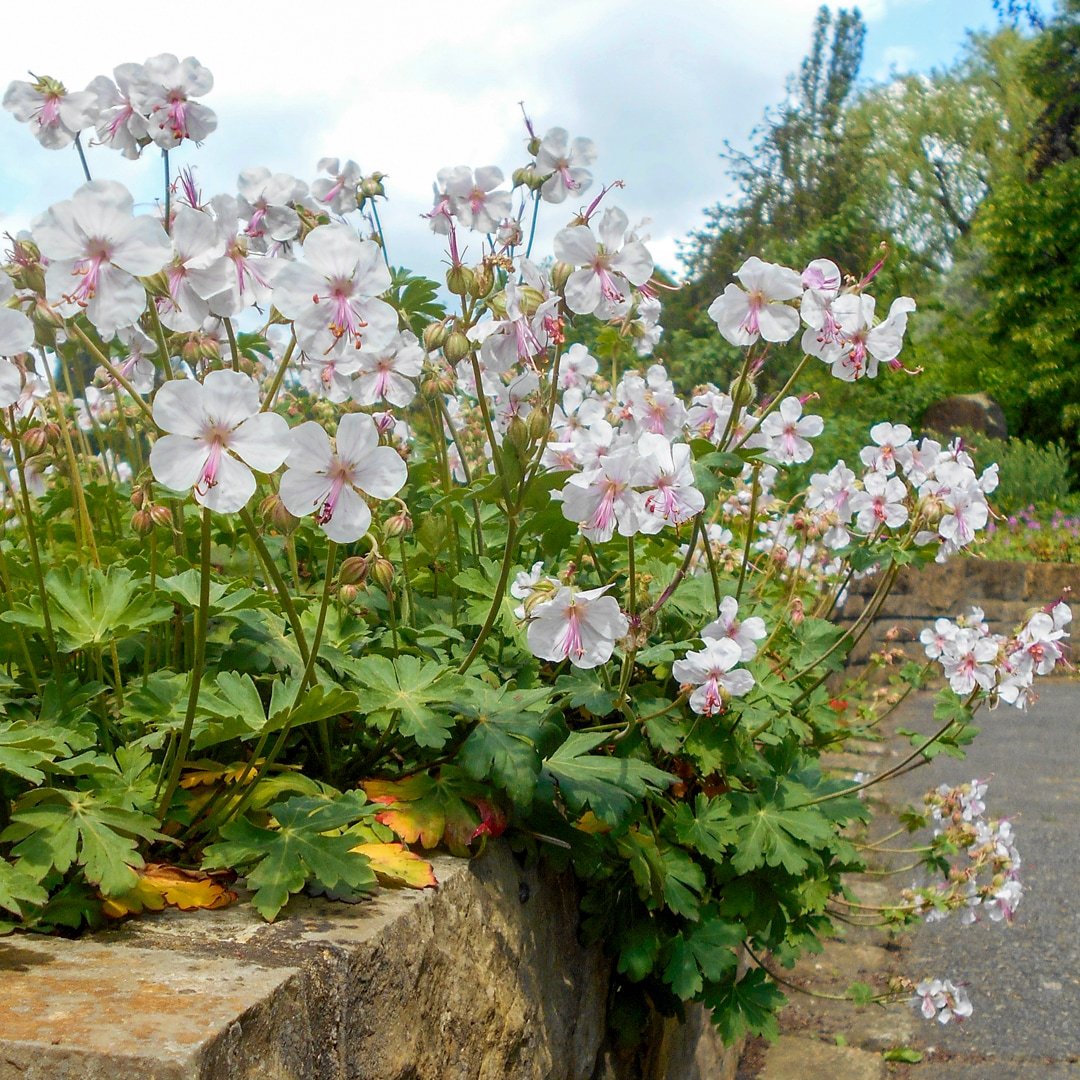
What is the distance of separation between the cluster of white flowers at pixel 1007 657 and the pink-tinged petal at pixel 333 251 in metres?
1.93

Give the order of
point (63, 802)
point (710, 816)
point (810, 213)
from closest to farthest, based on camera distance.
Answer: point (63, 802) < point (710, 816) < point (810, 213)

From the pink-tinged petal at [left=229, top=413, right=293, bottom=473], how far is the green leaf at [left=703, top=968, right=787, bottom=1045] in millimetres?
1655

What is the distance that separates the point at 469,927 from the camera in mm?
1699

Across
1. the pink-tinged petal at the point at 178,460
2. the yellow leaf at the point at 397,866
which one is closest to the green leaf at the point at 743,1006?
the yellow leaf at the point at 397,866

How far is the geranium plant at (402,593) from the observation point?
4.60 feet

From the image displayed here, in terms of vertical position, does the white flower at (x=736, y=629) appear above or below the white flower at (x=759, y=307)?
Answer: below

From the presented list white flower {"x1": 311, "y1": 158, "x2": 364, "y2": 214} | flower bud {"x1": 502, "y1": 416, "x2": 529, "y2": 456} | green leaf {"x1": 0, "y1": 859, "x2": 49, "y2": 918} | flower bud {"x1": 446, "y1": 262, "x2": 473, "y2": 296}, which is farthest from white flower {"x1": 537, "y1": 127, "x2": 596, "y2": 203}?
green leaf {"x1": 0, "y1": 859, "x2": 49, "y2": 918}

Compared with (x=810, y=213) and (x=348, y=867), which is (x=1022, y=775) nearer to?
(x=348, y=867)

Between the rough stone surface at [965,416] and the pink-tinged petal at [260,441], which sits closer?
the pink-tinged petal at [260,441]

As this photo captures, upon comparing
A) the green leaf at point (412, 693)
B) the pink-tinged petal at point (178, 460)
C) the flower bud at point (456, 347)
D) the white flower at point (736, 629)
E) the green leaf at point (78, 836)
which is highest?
the flower bud at point (456, 347)

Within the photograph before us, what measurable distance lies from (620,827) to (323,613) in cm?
62

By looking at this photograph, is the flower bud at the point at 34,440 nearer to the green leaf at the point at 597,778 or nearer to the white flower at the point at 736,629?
the green leaf at the point at 597,778

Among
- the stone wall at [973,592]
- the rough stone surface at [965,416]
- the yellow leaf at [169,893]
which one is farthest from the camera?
the rough stone surface at [965,416]

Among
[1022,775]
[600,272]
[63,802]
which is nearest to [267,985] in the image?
[63,802]
